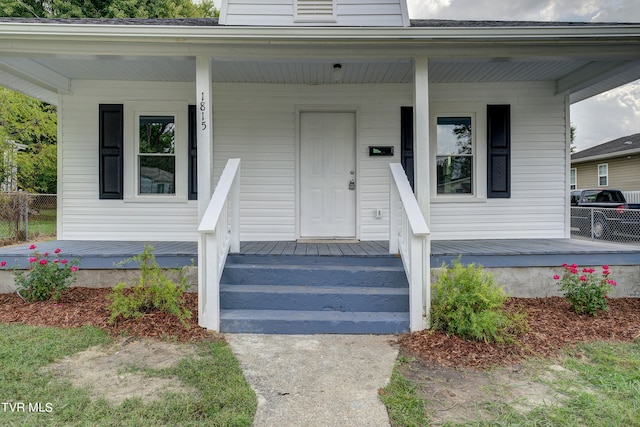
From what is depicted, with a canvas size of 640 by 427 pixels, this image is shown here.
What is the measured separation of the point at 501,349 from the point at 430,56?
2815 millimetres

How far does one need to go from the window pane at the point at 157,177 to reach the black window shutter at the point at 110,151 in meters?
0.29

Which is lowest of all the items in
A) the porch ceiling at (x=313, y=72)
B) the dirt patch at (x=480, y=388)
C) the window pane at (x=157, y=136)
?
the dirt patch at (x=480, y=388)

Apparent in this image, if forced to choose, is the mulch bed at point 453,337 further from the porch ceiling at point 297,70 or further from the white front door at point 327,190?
the porch ceiling at point 297,70

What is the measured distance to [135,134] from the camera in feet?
16.9

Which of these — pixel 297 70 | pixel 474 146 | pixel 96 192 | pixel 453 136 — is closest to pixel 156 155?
pixel 96 192

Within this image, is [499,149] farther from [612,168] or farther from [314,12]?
[612,168]

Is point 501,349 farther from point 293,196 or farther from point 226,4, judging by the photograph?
point 226,4

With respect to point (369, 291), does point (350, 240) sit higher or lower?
higher

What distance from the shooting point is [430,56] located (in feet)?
12.0

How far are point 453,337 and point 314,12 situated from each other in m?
4.50

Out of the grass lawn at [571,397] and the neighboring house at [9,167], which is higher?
the neighboring house at [9,167]

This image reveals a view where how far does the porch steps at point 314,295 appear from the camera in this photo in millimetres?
3158

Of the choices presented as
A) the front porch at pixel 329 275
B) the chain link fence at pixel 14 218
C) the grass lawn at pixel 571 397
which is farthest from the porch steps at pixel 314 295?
the chain link fence at pixel 14 218

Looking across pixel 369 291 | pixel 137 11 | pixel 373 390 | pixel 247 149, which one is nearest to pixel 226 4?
pixel 247 149
